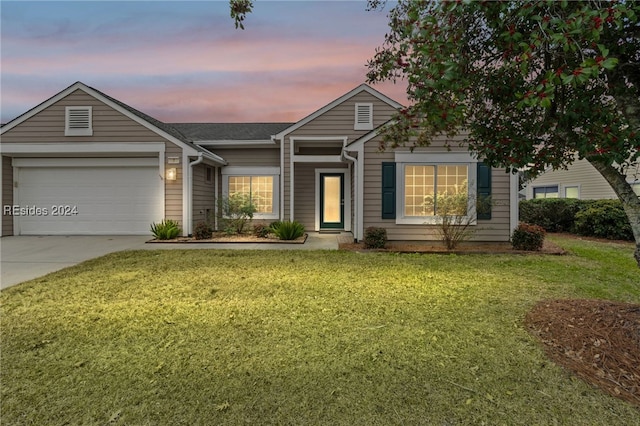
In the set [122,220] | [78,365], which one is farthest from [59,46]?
[78,365]

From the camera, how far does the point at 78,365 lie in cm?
250

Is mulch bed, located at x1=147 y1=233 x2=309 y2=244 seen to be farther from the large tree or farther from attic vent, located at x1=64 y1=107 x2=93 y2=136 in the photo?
the large tree

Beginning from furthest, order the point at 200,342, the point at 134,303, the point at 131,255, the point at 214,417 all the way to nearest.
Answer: the point at 131,255
the point at 134,303
the point at 200,342
the point at 214,417

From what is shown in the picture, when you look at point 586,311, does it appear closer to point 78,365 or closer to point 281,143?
point 78,365

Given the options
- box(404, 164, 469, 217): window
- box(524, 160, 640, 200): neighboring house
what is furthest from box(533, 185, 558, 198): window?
box(404, 164, 469, 217): window

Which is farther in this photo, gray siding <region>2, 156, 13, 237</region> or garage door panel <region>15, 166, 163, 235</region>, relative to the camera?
garage door panel <region>15, 166, 163, 235</region>

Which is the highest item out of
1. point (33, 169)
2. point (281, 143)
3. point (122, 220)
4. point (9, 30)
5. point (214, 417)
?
point (9, 30)

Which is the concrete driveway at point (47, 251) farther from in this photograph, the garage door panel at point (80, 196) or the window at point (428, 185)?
the window at point (428, 185)

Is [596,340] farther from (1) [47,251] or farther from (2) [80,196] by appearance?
(2) [80,196]

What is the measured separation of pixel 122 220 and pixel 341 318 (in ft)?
32.2

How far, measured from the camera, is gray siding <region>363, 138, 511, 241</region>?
9117 millimetres

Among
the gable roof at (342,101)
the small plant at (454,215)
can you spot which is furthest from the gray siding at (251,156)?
the small plant at (454,215)

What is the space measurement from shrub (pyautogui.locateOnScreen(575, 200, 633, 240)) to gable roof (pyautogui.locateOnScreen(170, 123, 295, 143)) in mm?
11276

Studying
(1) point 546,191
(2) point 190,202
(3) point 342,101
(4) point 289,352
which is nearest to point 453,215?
(3) point 342,101
